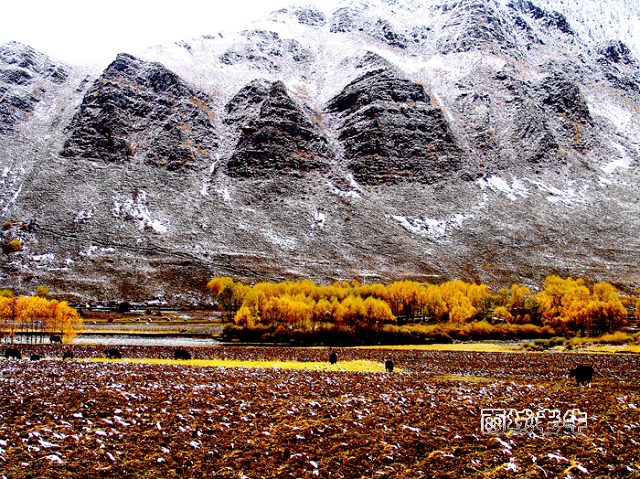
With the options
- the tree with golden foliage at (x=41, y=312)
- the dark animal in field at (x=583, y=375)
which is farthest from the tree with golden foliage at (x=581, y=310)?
the tree with golden foliage at (x=41, y=312)

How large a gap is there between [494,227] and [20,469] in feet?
614

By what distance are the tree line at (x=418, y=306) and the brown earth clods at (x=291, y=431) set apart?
67.2m

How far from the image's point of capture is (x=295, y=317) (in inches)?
3784

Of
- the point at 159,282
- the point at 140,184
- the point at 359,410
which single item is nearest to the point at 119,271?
the point at 159,282

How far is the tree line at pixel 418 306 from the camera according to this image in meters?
96.9

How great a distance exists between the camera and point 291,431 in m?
17.3

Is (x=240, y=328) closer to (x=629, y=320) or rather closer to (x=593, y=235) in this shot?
(x=629, y=320)

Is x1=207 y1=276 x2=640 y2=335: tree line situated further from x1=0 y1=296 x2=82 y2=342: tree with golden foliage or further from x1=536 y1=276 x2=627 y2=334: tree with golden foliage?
x1=0 y1=296 x2=82 y2=342: tree with golden foliage

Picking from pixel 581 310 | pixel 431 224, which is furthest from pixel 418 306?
pixel 431 224

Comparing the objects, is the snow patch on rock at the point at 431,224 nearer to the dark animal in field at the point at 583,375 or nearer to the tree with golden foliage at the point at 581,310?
the tree with golden foliage at the point at 581,310

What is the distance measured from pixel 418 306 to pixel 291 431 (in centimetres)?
10561

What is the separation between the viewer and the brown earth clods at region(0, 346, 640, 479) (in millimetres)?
13641

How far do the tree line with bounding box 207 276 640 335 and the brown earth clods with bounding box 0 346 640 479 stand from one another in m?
67.2

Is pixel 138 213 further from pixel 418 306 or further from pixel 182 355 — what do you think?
pixel 182 355
